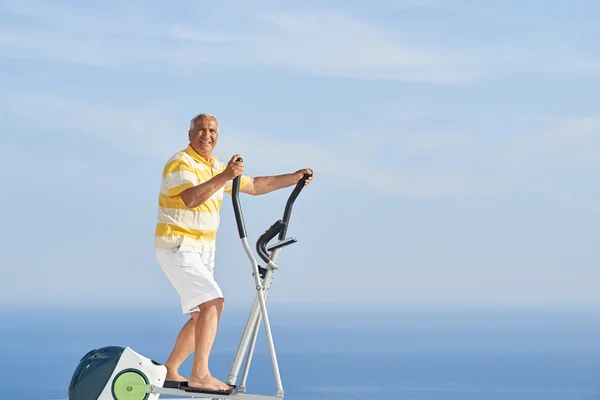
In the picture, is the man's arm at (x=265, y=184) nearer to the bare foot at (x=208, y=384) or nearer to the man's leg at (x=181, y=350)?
the man's leg at (x=181, y=350)

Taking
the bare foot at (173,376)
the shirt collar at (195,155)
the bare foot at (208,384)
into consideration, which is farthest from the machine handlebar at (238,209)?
the bare foot at (173,376)

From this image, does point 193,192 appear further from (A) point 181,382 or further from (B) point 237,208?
(A) point 181,382

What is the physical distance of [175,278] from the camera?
193 inches

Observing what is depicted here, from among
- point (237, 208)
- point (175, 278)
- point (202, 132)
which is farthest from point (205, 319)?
point (202, 132)

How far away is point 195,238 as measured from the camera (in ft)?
16.1

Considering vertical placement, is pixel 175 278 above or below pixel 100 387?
above

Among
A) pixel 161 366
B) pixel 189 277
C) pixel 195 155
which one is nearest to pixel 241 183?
pixel 195 155

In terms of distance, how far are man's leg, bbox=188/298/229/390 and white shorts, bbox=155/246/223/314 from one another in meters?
0.05

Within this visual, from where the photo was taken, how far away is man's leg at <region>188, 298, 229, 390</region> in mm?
4789

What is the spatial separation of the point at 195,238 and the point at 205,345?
0.54m

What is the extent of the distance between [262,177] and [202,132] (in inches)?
18.7

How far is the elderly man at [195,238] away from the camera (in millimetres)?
4793

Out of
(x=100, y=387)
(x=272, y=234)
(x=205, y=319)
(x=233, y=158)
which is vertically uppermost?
(x=233, y=158)

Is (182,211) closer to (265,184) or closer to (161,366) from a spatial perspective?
(265,184)
